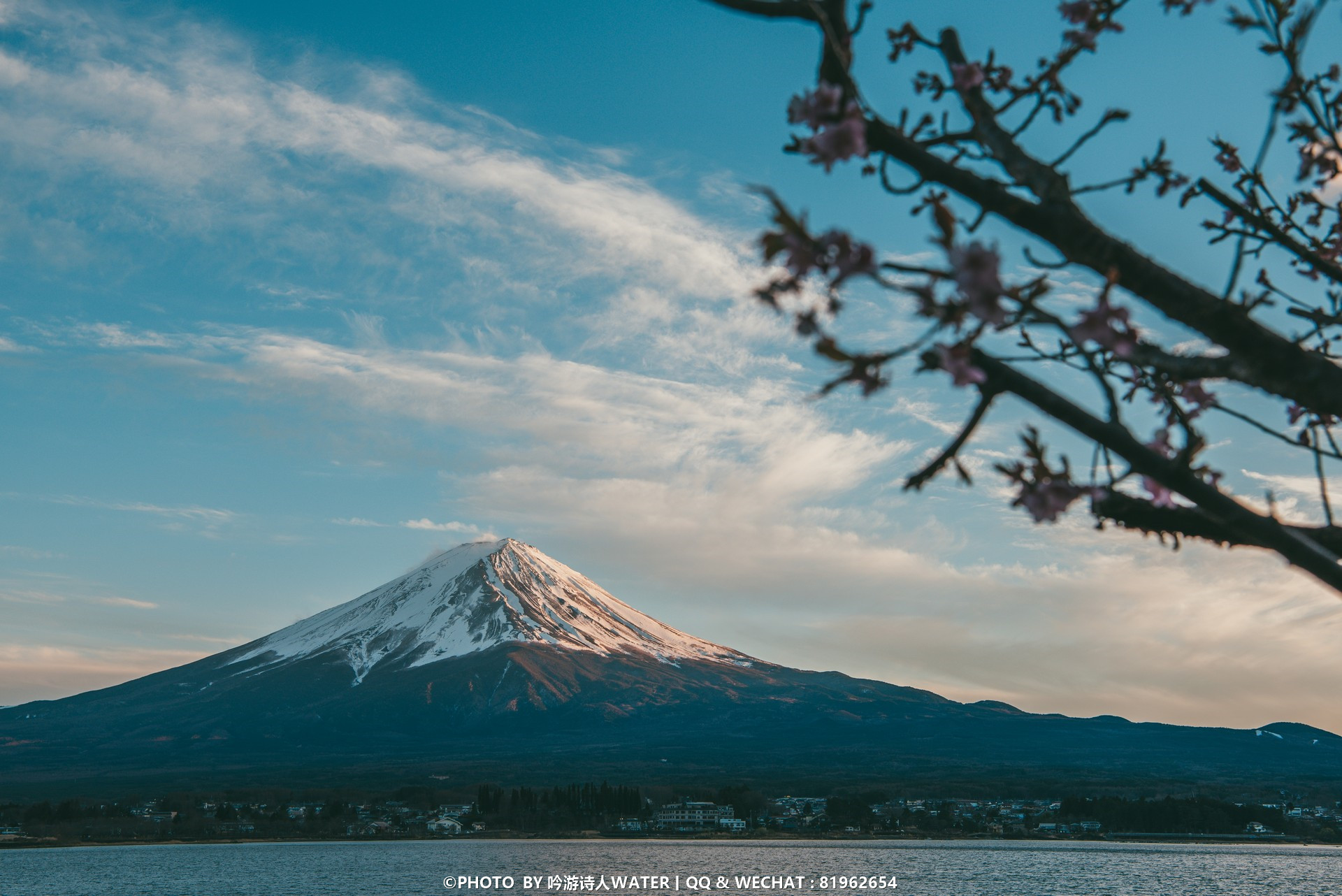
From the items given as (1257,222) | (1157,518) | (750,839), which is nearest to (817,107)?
(1157,518)

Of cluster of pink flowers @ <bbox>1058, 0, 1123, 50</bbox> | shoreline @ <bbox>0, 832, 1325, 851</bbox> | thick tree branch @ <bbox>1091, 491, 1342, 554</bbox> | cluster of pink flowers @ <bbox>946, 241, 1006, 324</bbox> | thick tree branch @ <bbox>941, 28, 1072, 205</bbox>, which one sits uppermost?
cluster of pink flowers @ <bbox>1058, 0, 1123, 50</bbox>

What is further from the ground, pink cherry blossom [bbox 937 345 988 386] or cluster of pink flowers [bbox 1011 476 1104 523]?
pink cherry blossom [bbox 937 345 988 386]

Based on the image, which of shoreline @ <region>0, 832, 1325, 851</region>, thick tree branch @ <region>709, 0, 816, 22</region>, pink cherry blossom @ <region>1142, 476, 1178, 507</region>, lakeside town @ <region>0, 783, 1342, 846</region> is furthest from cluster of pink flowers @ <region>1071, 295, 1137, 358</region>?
shoreline @ <region>0, 832, 1325, 851</region>

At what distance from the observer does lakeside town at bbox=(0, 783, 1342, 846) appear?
137 metres

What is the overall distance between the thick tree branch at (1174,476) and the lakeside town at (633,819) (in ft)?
453

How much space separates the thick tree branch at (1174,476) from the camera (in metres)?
3.23

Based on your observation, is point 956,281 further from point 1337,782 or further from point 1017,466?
point 1337,782

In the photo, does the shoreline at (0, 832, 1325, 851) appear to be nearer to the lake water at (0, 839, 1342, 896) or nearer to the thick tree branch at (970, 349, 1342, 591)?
the lake water at (0, 839, 1342, 896)

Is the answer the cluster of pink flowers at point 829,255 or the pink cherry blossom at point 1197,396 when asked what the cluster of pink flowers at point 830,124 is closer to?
the cluster of pink flowers at point 829,255

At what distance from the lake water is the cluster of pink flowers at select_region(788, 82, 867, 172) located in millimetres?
77537

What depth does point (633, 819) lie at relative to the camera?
5413 inches

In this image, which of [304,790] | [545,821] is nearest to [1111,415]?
[545,821]

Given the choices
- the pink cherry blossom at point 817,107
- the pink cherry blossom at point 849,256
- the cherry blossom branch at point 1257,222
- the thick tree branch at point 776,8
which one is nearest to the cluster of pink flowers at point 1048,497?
the pink cherry blossom at point 849,256

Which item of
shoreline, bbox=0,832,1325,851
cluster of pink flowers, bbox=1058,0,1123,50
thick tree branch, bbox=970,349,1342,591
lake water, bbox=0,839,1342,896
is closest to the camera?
thick tree branch, bbox=970,349,1342,591
